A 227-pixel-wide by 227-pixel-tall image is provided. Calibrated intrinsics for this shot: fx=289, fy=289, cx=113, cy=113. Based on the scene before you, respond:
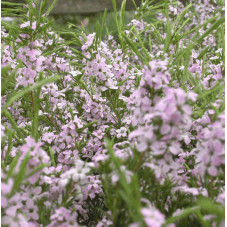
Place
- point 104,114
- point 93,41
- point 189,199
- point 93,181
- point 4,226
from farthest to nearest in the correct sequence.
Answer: point 104,114
point 93,41
point 93,181
point 189,199
point 4,226

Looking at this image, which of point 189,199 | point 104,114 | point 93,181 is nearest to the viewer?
point 189,199

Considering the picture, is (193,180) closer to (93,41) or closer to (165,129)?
(165,129)

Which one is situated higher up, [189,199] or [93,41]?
[93,41]

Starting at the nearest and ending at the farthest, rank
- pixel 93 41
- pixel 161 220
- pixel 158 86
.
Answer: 1. pixel 161 220
2. pixel 158 86
3. pixel 93 41

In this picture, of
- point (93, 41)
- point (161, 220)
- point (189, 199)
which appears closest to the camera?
point (161, 220)

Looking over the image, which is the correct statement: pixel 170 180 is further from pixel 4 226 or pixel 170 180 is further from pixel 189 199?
pixel 4 226

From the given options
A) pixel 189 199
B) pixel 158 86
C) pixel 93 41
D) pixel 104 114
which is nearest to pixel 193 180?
pixel 189 199

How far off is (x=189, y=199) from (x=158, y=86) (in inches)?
17.9

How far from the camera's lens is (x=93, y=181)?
1.24m

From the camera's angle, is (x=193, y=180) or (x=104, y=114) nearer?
(x=193, y=180)

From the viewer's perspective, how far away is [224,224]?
80 cm

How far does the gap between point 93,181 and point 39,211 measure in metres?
0.29

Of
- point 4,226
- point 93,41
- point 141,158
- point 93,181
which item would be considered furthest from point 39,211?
point 93,41

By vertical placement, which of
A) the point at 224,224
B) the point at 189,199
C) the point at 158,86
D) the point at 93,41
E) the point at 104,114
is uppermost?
the point at 93,41
